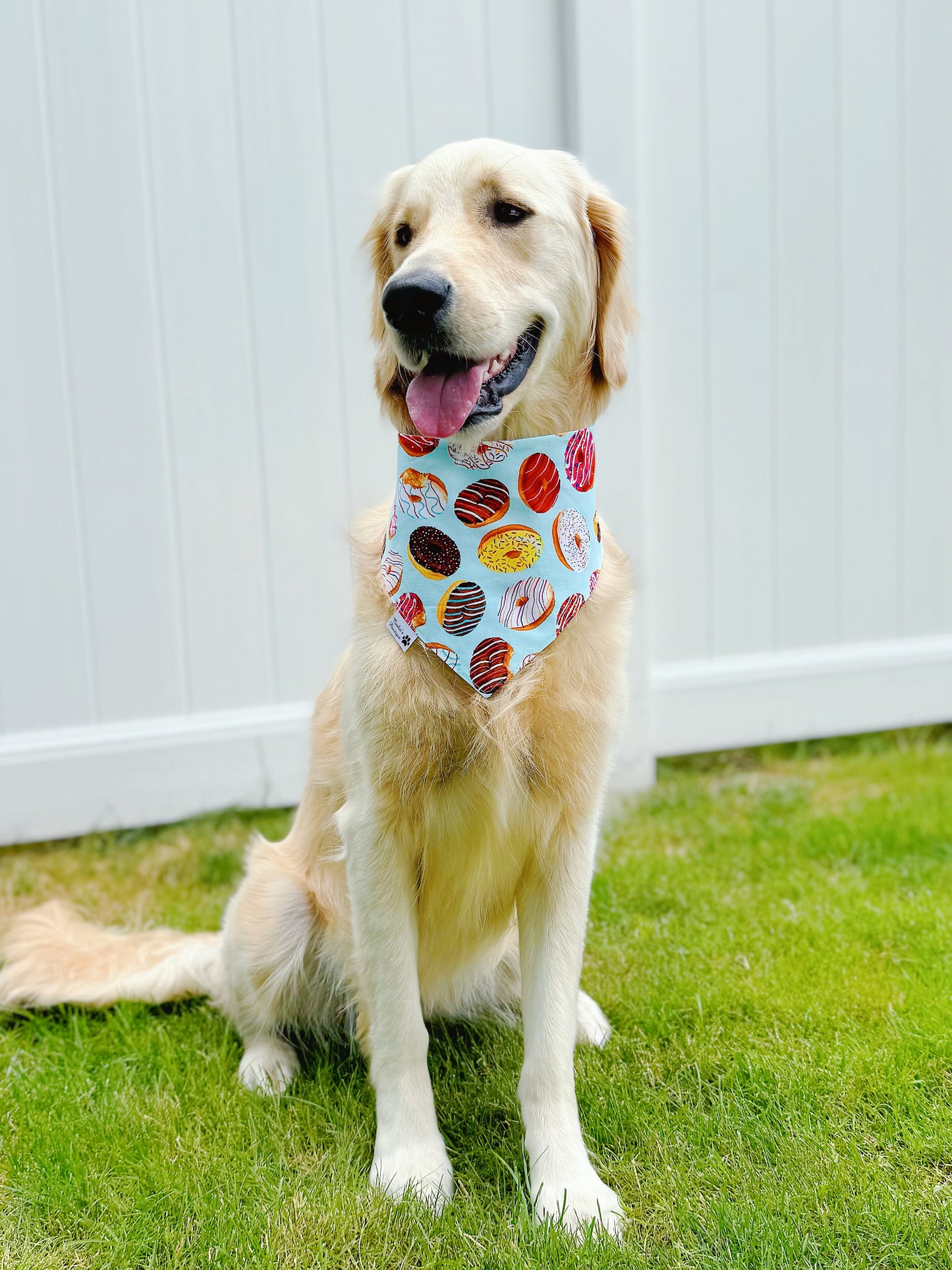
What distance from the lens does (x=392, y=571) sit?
162cm

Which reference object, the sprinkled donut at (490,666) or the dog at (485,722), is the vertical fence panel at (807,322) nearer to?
the dog at (485,722)

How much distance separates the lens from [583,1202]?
1.48 m

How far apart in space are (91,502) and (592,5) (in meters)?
2.07

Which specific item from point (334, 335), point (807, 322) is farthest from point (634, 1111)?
point (807, 322)

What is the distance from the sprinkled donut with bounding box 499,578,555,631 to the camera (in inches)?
62.6

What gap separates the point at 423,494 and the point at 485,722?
37cm

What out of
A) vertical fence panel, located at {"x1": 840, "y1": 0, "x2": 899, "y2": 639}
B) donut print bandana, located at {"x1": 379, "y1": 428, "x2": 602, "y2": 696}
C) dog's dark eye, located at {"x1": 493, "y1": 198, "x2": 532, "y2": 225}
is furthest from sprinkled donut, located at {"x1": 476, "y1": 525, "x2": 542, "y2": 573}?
vertical fence panel, located at {"x1": 840, "y1": 0, "x2": 899, "y2": 639}

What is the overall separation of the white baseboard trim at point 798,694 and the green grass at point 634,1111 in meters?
0.77

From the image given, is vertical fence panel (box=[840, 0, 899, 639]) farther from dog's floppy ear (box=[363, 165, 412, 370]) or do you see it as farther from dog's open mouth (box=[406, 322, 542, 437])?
dog's open mouth (box=[406, 322, 542, 437])

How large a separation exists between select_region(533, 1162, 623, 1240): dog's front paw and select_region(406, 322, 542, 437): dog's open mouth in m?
1.12

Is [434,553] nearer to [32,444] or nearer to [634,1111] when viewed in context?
[634,1111]

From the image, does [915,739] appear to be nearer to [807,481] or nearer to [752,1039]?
[807,481]

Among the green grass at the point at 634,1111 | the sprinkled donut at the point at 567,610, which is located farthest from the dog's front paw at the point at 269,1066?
the sprinkled donut at the point at 567,610

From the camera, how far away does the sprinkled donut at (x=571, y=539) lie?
5.35ft
